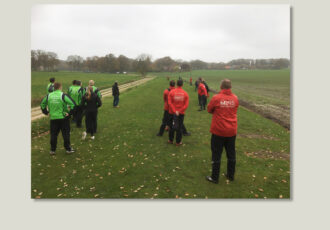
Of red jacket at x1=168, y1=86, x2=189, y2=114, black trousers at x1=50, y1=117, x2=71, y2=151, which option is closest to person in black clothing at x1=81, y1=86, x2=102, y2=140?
black trousers at x1=50, y1=117, x2=71, y2=151

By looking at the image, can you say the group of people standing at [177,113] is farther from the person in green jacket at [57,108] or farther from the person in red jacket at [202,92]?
the person in red jacket at [202,92]

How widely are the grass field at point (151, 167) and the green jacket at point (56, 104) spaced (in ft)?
5.26

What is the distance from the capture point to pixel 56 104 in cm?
654

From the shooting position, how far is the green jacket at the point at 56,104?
21.4 feet

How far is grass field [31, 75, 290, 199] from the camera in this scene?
5.00m

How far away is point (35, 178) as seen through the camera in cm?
561

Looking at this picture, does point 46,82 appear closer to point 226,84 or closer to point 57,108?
point 57,108

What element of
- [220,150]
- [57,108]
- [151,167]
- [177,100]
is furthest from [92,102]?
[220,150]

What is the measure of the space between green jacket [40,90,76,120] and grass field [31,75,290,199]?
1604mm

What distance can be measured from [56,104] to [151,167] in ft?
12.8

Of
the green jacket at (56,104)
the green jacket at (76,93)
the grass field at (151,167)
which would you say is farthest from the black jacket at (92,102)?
the green jacket at (56,104)

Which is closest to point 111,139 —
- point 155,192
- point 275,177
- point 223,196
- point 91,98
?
point 91,98

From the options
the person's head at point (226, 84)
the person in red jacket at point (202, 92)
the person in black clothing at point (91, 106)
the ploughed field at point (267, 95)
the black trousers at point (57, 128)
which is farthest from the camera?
the person in red jacket at point (202, 92)

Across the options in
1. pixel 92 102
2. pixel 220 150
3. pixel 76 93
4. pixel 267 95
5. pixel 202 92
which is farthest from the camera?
pixel 267 95
